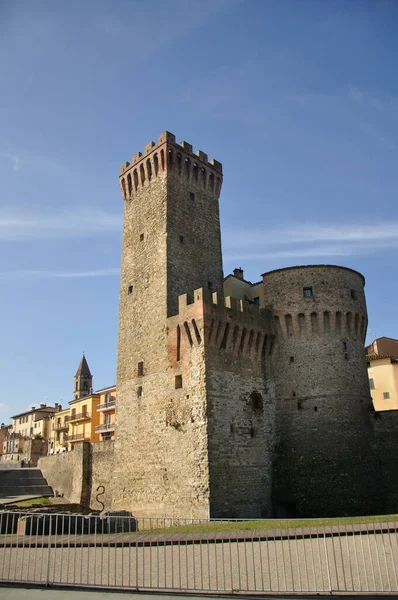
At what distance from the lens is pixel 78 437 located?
5112 centimetres

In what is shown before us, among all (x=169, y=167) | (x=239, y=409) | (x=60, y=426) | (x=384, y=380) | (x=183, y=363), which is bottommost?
(x=239, y=409)

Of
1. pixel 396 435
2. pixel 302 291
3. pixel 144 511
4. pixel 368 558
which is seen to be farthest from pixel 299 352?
pixel 368 558

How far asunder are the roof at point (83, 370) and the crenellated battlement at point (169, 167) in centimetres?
4428

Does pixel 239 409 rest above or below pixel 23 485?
above

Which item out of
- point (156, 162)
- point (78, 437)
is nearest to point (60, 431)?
point (78, 437)

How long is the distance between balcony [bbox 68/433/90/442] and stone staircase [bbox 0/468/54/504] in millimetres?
12721

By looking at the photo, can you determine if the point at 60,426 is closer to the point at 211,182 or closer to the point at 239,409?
the point at 211,182

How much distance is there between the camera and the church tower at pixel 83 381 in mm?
66056

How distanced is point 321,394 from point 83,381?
1963 inches

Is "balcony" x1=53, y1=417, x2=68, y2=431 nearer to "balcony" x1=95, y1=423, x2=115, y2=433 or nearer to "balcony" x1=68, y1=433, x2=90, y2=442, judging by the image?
"balcony" x1=68, y1=433, x2=90, y2=442

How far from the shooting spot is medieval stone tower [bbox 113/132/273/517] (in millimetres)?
19938

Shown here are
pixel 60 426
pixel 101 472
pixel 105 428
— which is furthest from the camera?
pixel 60 426

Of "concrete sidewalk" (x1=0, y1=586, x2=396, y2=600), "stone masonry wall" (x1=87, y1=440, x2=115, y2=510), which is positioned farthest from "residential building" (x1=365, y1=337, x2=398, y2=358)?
"concrete sidewalk" (x1=0, y1=586, x2=396, y2=600)

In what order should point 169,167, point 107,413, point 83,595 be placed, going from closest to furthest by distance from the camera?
point 83,595 → point 169,167 → point 107,413
